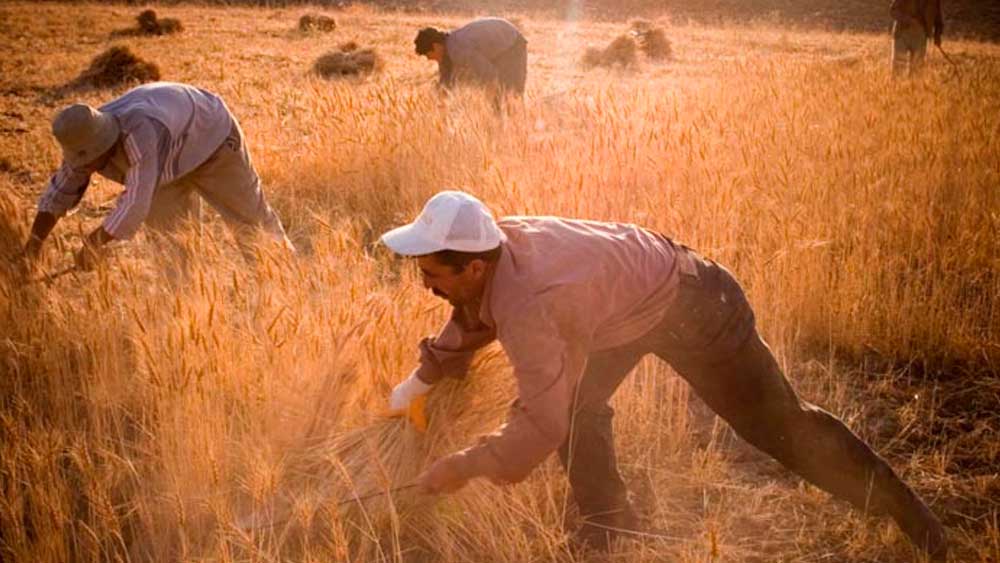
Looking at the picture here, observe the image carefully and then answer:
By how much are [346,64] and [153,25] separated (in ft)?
22.9

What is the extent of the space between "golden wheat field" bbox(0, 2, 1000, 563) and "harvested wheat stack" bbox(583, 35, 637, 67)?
9.02m

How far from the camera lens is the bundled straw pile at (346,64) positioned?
1336 centimetres

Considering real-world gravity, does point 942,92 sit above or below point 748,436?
above

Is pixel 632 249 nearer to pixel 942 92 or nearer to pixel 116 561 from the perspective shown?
pixel 116 561

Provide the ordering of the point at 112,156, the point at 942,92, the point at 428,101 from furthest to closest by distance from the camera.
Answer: the point at 942,92
the point at 428,101
the point at 112,156

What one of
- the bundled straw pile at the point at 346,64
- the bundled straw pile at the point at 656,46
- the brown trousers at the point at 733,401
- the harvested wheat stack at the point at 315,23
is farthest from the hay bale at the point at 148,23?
the brown trousers at the point at 733,401

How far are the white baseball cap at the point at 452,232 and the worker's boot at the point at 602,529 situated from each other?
107 centimetres

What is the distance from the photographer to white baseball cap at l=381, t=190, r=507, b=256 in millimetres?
1847

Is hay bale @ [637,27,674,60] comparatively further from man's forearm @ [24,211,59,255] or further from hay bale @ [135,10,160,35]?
man's forearm @ [24,211,59,255]

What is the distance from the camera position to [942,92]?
7352mm

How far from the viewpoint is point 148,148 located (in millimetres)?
3590

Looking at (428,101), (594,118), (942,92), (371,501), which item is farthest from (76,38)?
(371,501)

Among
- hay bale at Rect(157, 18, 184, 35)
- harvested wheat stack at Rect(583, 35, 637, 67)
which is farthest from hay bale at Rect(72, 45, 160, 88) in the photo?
harvested wheat stack at Rect(583, 35, 637, 67)

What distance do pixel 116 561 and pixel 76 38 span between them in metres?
16.4
